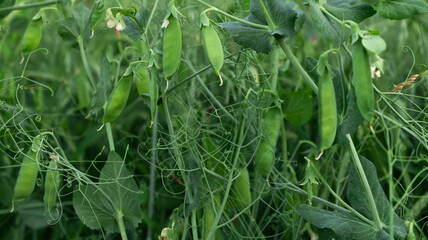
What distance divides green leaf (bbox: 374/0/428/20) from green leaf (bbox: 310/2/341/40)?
0.20 feet

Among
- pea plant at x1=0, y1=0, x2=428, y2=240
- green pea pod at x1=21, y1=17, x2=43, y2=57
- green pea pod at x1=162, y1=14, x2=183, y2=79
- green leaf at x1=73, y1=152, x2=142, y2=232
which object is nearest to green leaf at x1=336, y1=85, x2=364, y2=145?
pea plant at x1=0, y1=0, x2=428, y2=240

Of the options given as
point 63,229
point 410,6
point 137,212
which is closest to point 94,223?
point 137,212

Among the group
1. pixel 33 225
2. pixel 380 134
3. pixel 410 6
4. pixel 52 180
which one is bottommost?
pixel 33 225

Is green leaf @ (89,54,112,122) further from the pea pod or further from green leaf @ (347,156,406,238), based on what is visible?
green leaf @ (347,156,406,238)

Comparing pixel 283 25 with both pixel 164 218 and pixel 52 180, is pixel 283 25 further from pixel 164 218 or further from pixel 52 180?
pixel 164 218

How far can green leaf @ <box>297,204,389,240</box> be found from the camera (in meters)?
0.73

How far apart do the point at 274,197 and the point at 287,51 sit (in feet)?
1.12

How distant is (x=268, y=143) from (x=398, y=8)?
269mm

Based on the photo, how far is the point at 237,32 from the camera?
2.40 feet

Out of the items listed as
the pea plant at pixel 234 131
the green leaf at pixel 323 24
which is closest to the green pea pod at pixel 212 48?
the pea plant at pixel 234 131

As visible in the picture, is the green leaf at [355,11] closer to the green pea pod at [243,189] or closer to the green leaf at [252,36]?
the green leaf at [252,36]

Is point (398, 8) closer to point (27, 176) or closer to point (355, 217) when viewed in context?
point (355, 217)

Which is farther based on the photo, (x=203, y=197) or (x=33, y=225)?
(x=33, y=225)

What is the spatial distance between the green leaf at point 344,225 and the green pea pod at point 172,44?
0.27 meters
